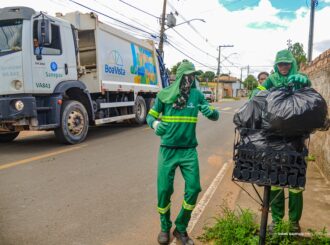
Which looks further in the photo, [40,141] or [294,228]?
[40,141]

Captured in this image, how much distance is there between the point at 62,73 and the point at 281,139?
6570 millimetres

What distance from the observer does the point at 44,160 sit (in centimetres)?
666

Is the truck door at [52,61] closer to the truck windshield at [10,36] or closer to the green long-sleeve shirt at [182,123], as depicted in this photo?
the truck windshield at [10,36]

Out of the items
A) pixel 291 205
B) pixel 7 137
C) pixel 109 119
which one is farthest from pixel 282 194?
pixel 7 137

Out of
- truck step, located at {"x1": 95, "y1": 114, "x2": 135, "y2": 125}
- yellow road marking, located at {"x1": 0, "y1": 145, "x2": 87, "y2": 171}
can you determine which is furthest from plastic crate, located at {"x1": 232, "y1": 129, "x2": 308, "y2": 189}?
truck step, located at {"x1": 95, "y1": 114, "x2": 135, "y2": 125}

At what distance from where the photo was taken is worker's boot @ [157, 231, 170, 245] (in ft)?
10.8

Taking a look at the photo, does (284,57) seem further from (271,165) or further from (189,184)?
(189,184)

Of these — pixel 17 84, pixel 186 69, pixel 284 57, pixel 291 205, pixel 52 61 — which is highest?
pixel 52 61

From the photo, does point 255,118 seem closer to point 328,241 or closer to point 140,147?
point 328,241

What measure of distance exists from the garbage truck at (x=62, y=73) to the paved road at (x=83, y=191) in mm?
791

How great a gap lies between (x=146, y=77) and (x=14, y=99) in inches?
254

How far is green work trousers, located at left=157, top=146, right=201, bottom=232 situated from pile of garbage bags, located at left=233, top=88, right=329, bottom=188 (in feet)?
2.15

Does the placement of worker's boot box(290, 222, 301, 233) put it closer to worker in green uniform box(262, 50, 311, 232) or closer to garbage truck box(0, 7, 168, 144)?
worker in green uniform box(262, 50, 311, 232)

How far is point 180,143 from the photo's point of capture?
3271 mm
